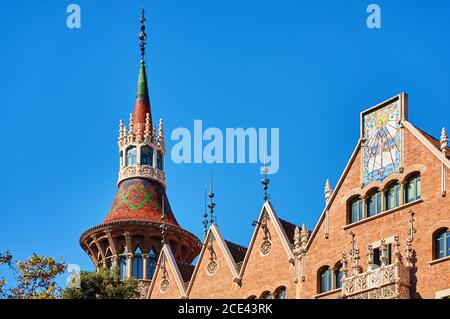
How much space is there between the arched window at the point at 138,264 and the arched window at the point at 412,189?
21039 mm

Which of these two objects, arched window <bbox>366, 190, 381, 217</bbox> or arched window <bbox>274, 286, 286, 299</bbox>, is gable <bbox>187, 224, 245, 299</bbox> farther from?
arched window <bbox>366, 190, 381, 217</bbox>

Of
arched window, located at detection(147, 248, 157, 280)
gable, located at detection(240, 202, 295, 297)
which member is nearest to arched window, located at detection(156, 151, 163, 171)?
arched window, located at detection(147, 248, 157, 280)

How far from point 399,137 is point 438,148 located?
5.41 feet

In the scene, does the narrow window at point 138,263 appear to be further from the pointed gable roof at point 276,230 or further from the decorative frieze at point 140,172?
the pointed gable roof at point 276,230

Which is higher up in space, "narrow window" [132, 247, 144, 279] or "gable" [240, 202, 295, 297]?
"narrow window" [132, 247, 144, 279]

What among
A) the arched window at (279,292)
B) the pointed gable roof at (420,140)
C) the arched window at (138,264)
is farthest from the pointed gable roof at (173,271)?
the pointed gable roof at (420,140)

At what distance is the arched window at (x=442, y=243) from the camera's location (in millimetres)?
44000

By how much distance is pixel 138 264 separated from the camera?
64.0 metres

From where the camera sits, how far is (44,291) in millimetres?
51188

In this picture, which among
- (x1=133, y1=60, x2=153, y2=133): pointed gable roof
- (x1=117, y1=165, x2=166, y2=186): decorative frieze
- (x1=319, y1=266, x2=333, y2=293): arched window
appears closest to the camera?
(x1=319, y1=266, x2=333, y2=293): arched window

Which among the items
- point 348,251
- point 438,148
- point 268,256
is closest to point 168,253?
point 268,256

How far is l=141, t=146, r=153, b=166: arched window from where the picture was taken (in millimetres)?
66938

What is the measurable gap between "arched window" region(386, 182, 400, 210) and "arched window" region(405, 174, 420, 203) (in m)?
0.40

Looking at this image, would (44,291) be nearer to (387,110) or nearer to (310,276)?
(310,276)
